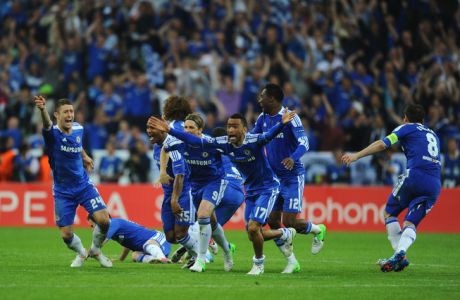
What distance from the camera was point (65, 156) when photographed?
46.4 feet

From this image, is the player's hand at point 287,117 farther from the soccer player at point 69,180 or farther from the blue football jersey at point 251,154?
the soccer player at point 69,180

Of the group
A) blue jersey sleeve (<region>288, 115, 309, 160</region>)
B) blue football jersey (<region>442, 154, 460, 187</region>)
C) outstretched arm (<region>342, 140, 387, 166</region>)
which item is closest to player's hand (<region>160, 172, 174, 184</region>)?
blue jersey sleeve (<region>288, 115, 309, 160</region>)

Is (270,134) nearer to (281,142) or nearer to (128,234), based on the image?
(281,142)

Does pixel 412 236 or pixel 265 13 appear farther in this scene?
pixel 265 13

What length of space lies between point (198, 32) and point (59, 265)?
14.0m

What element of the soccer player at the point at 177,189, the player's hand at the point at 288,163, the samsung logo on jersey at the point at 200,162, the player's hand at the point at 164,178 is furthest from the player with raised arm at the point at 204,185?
the player's hand at the point at 288,163

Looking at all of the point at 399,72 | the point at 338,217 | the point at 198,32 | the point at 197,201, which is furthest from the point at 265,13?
the point at 197,201

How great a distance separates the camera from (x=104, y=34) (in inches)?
1086

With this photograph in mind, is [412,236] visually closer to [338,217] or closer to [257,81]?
[338,217]

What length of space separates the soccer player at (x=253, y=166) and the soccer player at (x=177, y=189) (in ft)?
2.13

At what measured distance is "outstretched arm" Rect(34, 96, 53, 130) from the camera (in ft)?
42.8

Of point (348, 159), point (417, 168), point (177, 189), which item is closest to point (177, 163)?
point (177, 189)

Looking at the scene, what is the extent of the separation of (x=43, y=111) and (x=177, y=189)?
2095mm

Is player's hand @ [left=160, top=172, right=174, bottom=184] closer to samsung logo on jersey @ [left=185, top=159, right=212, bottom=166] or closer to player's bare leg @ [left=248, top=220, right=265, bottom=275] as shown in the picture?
samsung logo on jersey @ [left=185, top=159, right=212, bottom=166]
